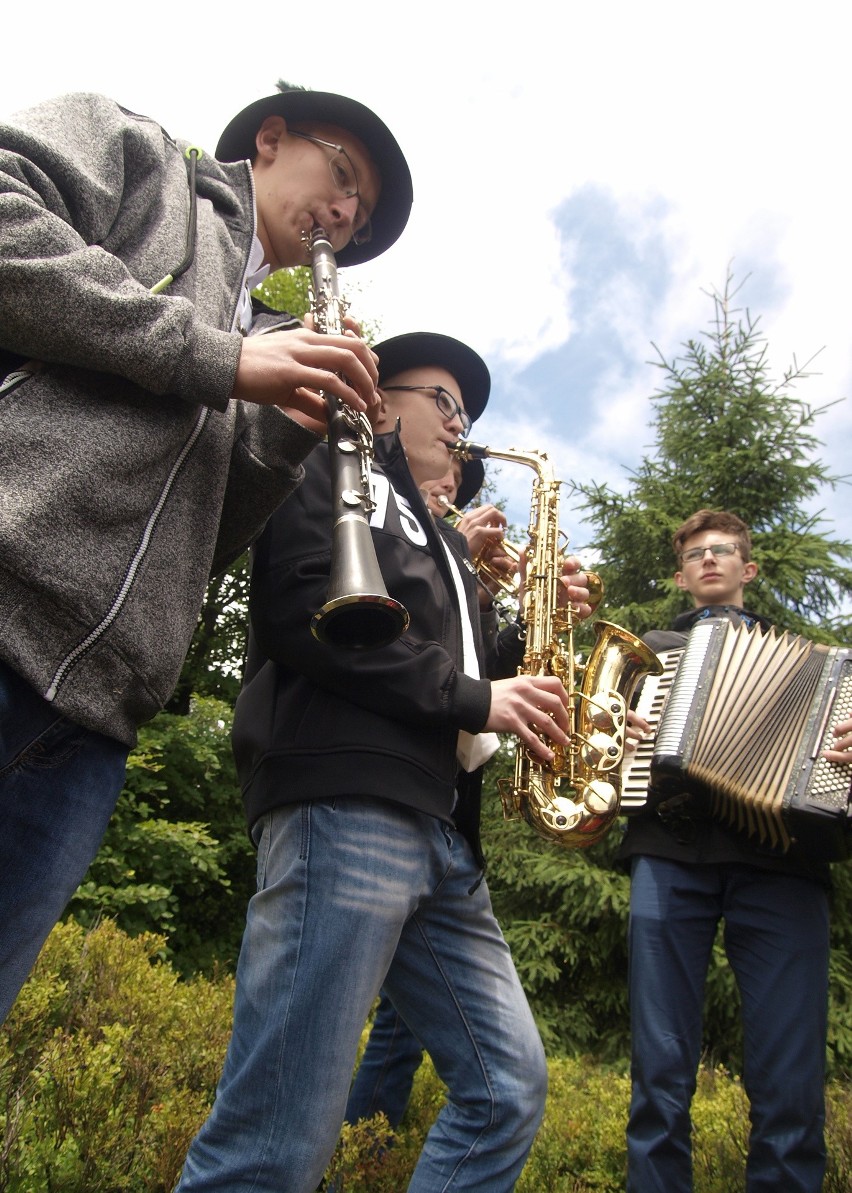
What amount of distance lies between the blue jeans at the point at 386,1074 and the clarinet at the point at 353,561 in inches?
80.1

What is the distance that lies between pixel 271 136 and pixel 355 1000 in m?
2.11

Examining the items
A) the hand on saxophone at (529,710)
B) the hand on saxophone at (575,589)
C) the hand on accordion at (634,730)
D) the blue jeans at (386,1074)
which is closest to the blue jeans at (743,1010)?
the hand on accordion at (634,730)

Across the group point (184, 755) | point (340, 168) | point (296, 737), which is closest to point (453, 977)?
point (296, 737)

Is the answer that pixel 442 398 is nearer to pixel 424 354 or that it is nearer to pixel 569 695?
pixel 424 354

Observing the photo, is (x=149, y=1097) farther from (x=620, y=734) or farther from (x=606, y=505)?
(x=606, y=505)

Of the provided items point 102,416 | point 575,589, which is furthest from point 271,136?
point 575,589

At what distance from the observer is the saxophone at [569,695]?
301 centimetres

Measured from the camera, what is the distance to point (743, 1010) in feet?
10.5

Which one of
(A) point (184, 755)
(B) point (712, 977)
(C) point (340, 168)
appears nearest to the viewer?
(C) point (340, 168)

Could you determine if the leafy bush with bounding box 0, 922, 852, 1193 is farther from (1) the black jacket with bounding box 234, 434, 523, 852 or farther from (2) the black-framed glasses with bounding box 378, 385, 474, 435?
(2) the black-framed glasses with bounding box 378, 385, 474, 435

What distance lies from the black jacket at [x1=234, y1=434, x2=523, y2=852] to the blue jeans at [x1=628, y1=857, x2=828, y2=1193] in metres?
1.66

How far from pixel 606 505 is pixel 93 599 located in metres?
8.28

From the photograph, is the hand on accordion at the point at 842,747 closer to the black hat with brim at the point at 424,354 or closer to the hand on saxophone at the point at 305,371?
the black hat with brim at the point at 424,354

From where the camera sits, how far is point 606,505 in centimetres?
920
